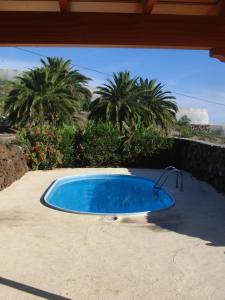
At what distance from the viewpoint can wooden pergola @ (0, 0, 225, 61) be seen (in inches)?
148

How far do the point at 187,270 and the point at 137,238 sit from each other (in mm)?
1687

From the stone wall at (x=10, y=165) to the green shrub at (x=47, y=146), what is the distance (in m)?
0.85

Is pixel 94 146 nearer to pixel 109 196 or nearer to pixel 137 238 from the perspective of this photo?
pixel 109 196

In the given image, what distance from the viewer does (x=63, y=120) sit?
25469 mm

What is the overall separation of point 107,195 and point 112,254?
7.40 meters

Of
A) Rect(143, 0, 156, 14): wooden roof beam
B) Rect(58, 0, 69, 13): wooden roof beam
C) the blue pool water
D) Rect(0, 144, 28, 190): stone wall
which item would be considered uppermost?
Rect(143, 0, 156, 14): wooden roof beam

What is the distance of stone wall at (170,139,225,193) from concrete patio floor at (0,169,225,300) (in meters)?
1.94

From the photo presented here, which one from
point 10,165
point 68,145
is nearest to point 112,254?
point 10,165

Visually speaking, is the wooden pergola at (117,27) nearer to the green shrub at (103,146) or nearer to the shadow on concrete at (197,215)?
the shadow on concrete at (197,215)

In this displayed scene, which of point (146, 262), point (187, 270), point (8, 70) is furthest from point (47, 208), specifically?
point (8, 70)

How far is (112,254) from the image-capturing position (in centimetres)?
600

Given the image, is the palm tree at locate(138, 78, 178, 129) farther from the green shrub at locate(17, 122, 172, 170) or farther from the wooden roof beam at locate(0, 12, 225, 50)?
the wooden roof beam at locate(0, 12, 225, 50)

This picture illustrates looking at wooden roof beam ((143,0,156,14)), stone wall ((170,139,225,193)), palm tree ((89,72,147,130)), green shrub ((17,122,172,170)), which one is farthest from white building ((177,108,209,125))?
wooden roof beam ((143,0,156,14))

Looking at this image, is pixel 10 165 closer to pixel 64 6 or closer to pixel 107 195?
pixel 107 195
